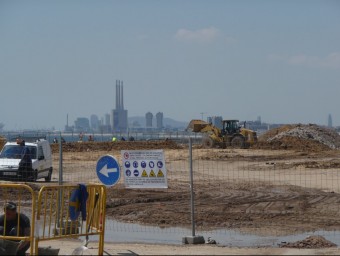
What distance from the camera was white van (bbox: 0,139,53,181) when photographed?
87.2ft

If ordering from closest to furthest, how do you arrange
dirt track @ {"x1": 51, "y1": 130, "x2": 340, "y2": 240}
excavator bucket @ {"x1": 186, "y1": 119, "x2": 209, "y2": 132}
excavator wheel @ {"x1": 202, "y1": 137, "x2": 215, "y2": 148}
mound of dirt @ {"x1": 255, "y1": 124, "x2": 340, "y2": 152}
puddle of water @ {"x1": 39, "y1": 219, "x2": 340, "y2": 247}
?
puddle of water @ {"x1": 39, "y1": 219, "x2": 340, "y2": 247}
dirt track @ {"x1": 51, "y1": 130, "x2": 340, "y2": 240}
excavator wheel @ {"x1": 202, "y1": 137, "x2": 215, "y2": 148}
mound of dirt @ {"x1": 255, "y1": 124, "x2": 340, "y2": 152}
excavator bucket @ {"x1": 186, "y1": 119, "x2": 209, "y2": 132}

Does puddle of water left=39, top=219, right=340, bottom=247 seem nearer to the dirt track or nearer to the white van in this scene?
the dirt track

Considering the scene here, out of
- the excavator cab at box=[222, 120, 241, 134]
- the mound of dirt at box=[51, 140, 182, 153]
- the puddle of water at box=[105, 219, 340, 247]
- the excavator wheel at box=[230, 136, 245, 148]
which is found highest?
the excavator cab at box=[222, 120, 241, 134]

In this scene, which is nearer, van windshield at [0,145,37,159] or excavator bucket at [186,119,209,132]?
van windshield at [0,145,37,159]

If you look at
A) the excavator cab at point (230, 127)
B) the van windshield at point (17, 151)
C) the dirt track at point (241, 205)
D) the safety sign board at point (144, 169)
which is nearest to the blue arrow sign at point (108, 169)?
the safety sign board at point (144, 169)

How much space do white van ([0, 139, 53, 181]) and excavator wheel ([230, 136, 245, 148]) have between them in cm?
2880

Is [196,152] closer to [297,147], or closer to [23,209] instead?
[297,147]

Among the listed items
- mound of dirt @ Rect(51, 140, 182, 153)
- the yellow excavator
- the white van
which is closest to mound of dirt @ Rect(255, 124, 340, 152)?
the yellow excavator

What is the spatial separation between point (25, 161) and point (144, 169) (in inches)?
568

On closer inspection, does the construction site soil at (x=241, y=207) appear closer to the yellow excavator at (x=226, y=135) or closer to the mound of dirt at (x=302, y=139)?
the yellow excavator at (x=226, y=135)

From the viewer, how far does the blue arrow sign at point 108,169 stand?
13.8 m

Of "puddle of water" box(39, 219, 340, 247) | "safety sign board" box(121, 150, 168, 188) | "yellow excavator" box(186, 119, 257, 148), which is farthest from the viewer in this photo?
"yellow excavator" box(186, 119, 257, 148)

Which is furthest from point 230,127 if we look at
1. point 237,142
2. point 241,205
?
point 241,205

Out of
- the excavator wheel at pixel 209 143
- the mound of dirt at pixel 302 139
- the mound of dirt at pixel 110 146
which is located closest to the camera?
the mound of dirt at pixel 110 146
